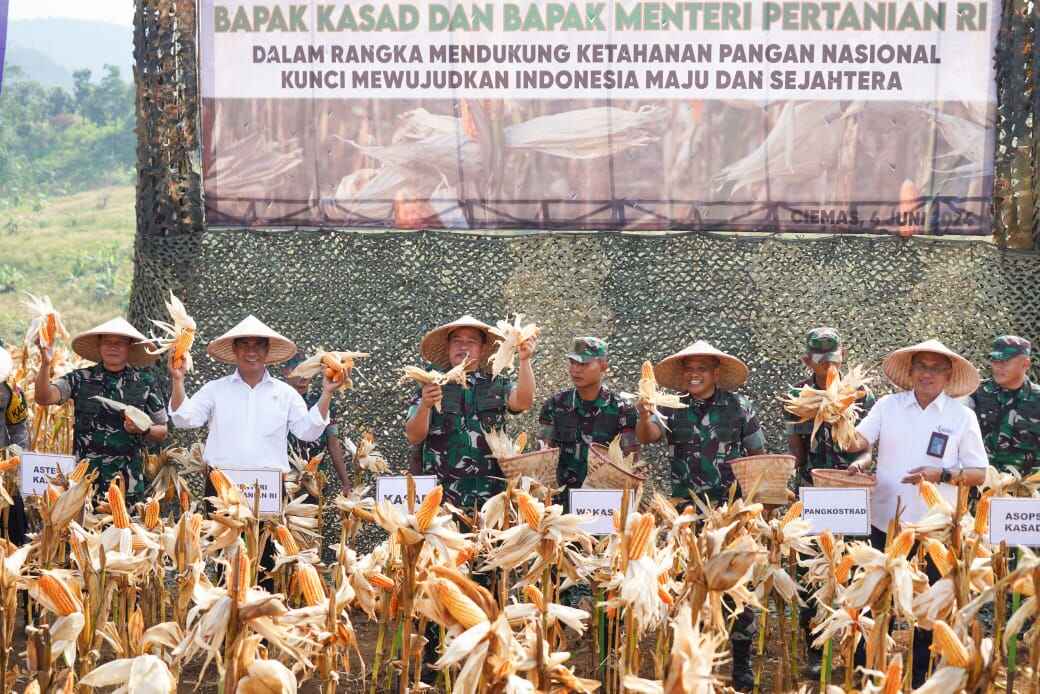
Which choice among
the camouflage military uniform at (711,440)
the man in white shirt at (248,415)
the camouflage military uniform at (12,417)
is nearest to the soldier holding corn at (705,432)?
the camouflage military uniform at (711,440)

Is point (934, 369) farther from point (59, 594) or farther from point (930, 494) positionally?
point (59, 594)

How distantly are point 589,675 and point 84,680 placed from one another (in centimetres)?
302

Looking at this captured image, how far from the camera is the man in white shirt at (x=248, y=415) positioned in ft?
21.0

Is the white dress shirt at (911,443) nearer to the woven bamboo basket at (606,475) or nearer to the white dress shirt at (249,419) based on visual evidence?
the woven bamboo basket at (606,475)

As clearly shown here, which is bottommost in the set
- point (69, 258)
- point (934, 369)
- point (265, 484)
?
point (265, 484)

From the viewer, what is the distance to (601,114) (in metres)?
8.14

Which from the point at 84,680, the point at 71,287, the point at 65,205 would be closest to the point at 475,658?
the point at 84,680

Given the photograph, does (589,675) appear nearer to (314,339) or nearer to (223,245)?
(314,339)

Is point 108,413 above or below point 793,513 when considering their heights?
above

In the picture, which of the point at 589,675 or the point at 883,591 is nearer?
the point at 883,591

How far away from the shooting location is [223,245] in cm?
838

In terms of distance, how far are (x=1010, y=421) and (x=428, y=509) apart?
11.9 feet

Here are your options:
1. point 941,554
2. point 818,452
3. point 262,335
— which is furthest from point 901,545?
point 262,335

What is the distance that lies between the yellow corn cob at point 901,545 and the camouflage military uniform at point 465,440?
241 cm
